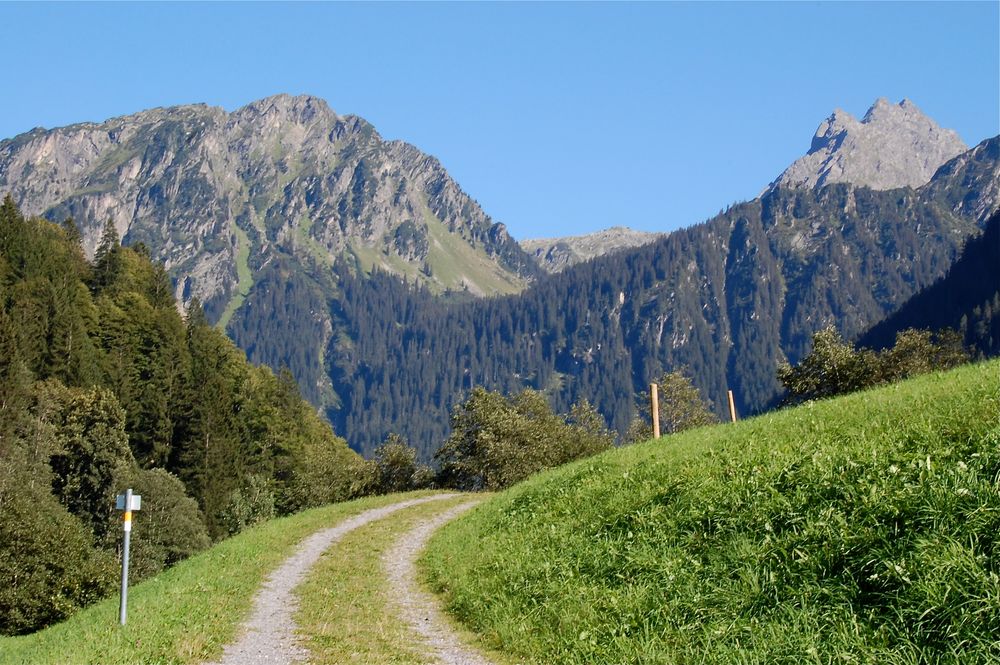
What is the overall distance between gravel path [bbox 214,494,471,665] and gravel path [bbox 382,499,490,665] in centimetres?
227

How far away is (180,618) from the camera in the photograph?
59.9 feet

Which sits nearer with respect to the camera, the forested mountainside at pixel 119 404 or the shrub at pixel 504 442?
the shrub at pixel 504 442

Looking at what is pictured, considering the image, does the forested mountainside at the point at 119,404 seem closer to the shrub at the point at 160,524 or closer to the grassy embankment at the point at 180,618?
the shrub at the point at 160,524

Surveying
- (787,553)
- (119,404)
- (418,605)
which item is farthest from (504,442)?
(787,553)

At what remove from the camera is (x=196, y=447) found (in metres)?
97.9

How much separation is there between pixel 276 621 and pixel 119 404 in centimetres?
7111

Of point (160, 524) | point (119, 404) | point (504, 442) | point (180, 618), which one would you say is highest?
point (119, 404)

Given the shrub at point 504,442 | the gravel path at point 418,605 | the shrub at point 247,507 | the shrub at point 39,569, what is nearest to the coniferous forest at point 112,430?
the shrub at point 39,569

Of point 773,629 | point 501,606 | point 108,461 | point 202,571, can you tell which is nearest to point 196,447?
point 108,461

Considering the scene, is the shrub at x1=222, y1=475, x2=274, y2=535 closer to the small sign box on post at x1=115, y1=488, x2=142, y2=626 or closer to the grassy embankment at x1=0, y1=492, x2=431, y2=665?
the grassy embankment at x1=0, y1=492, x2=431, y2=665

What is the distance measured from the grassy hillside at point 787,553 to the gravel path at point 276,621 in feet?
11.5

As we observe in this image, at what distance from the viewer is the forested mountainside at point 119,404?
72938mm

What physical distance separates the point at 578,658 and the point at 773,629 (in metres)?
2.91

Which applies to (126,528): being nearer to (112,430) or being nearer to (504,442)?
(504,442)
